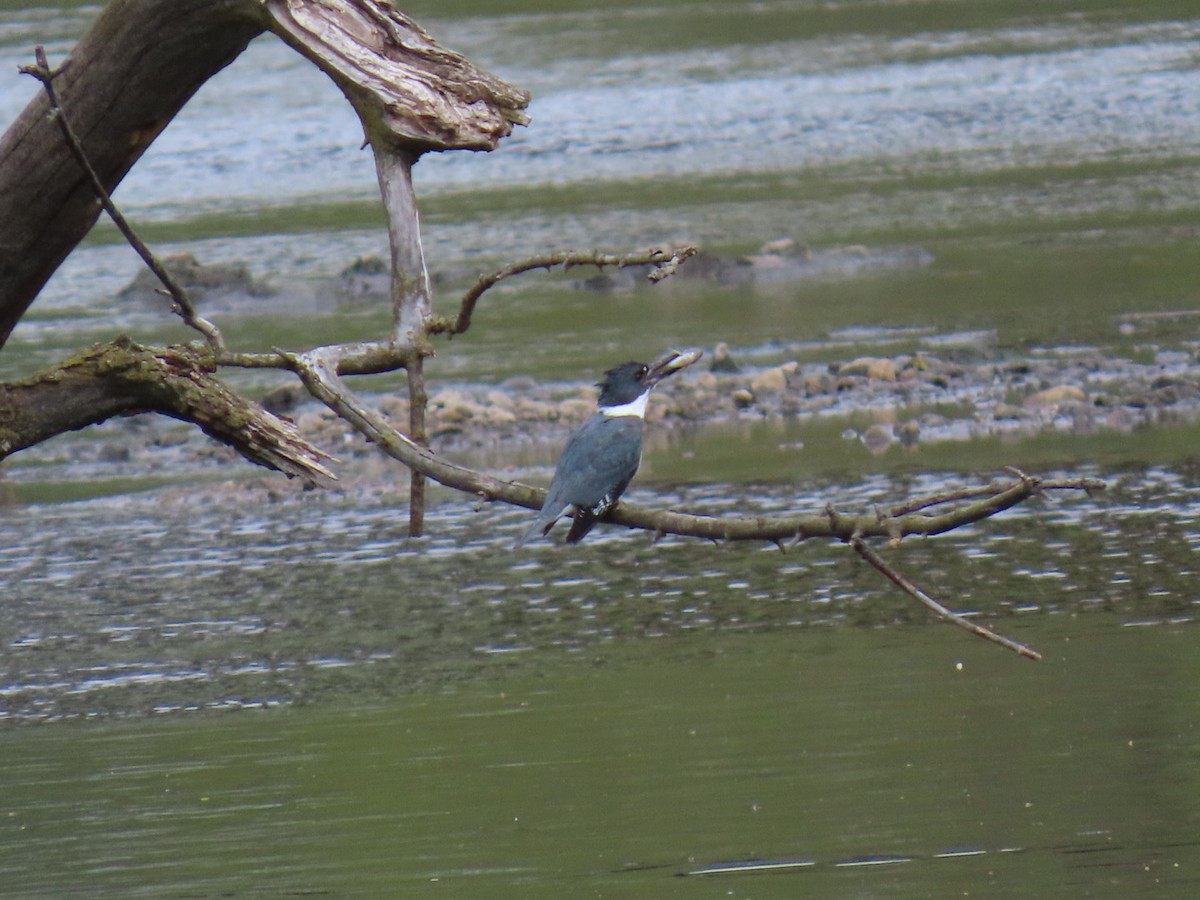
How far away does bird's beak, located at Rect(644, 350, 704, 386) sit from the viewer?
529 cm

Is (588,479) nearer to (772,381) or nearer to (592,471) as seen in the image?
(592,471)

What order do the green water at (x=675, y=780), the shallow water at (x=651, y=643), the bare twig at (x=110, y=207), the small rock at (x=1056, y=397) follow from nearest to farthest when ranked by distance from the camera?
1. the bare twig at (x=110, y=207)
2. the green water at (x=675, y=780)
3. the shallow water at (x=651, y=643)
4. the small rock at (x=1056, y=397)

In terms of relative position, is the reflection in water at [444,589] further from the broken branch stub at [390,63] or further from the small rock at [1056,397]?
the broken branch stub at [390,63]

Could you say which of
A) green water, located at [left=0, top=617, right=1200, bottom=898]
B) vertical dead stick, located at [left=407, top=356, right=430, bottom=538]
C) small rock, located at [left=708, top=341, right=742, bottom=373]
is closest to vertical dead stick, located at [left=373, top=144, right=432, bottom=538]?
vertical dead stick, located at [left=407, top=356, right=430, bottom=538]

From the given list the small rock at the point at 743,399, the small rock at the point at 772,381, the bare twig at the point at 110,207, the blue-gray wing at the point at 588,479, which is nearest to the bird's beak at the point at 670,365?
the blue-gray wing at the point at 588,479

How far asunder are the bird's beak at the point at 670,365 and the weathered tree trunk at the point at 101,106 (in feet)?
4.30

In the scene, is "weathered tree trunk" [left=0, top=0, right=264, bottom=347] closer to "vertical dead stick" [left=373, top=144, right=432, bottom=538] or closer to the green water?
"vertical dead stick" [left=373, top=144, right=432, bottom=538]

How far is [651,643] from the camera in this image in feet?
22.5

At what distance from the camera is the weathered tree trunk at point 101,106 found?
4504 mm

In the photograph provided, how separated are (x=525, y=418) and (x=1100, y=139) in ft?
30.0

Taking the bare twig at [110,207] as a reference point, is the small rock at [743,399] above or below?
below

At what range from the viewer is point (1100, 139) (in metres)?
18.4

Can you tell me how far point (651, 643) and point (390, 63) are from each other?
2881 mm

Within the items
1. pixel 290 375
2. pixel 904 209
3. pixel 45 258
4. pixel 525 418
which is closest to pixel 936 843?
pixel 45 258
